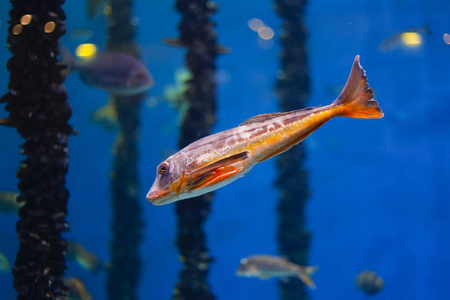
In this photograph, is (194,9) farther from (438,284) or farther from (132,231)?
(438,284)

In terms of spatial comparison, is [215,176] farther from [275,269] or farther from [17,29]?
[275,269]

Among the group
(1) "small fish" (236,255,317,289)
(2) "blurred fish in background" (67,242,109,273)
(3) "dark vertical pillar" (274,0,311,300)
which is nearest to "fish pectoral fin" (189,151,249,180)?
(3) "dark vertical pillar" (274,0,311,300)

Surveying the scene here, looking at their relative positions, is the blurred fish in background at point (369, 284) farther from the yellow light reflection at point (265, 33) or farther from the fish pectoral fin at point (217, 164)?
the yellow light reflection at point (265, 33)

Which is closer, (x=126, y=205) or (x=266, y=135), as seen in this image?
(x=266, y=135)

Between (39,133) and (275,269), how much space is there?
5.53 metres

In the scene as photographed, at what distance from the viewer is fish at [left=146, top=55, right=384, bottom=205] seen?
167cm

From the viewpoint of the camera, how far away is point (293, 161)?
733 centimetres

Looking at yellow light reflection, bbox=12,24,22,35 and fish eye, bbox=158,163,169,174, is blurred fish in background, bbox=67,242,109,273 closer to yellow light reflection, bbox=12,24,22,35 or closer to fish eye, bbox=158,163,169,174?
yellow light reflection, bbox=12,24,22,35

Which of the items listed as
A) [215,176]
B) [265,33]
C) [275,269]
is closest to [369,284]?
[275,269]

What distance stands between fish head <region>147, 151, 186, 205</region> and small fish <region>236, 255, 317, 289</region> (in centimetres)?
609

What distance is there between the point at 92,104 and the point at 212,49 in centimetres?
1667

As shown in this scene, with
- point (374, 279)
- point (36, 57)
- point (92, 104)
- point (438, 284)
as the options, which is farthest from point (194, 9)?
point (438, 284)

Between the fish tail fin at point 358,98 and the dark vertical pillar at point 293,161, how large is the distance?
5.12m

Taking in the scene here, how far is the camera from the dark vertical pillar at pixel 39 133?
3406mm
